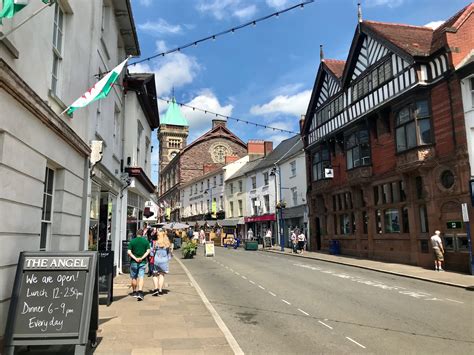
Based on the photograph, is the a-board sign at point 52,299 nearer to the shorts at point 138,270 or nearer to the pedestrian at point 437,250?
the shorts at point 138,270

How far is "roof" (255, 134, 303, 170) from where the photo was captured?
3682 centimetres

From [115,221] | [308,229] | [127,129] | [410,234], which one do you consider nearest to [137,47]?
[127,129]

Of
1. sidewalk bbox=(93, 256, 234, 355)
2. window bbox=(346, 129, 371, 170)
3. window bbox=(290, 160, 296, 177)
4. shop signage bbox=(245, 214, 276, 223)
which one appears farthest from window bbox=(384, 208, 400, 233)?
shop signage bbox=(245, 214, 276, 223)

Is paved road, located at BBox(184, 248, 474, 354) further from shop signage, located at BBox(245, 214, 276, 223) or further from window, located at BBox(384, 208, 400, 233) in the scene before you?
shop signage, located at BBox(245, 214, 276, 223)

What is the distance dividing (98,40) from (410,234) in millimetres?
16201

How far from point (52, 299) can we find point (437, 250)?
16097 mm

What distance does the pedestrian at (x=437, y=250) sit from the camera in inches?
679

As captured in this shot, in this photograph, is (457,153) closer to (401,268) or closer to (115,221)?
(401,268)

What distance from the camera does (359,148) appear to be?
→ 24.0 meters

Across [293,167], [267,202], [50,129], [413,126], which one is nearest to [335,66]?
[293,167]

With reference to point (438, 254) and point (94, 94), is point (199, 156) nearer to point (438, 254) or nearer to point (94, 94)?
point (438, 254)

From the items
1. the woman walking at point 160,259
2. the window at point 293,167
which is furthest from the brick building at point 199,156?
the woman walking at point 160,259

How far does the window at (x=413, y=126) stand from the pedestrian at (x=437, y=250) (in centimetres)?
425

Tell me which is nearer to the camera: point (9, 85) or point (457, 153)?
point (9, 85)
